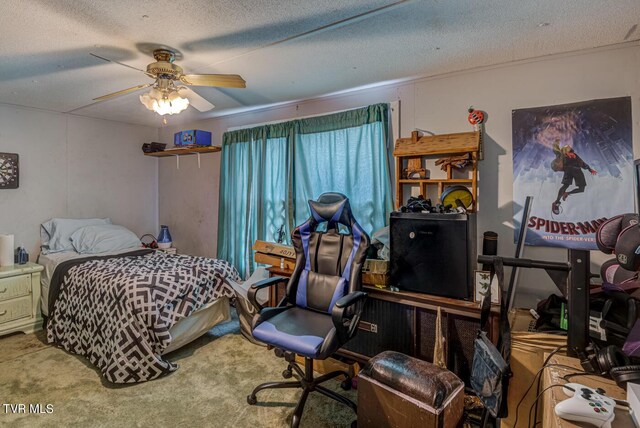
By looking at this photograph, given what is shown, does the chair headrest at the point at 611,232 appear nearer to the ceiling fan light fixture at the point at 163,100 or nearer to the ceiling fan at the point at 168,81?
the ceiling fan at the point at 168,81

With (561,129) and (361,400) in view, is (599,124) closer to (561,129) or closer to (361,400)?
(561,129)

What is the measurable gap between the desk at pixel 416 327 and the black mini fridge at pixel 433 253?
0.26 ft

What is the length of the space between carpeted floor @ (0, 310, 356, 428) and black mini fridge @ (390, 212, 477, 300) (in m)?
0.96

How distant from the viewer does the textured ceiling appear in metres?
1.74

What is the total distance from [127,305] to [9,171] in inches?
97.7

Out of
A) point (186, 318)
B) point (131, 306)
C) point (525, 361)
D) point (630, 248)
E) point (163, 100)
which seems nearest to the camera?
point (630, 248)

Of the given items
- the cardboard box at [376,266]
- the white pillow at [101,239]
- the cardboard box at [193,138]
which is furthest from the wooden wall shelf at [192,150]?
the cardboard box at [376,266]

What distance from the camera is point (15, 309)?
3291 millimetres

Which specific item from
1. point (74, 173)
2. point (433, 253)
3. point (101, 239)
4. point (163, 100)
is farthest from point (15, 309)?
point (433, 253)

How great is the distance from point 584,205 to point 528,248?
445 millimetres

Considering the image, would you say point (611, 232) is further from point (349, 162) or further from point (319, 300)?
point (349, 162)

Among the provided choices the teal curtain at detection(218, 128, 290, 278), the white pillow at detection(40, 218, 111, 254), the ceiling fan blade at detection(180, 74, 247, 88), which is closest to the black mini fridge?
the ceiling fan blade at detection(180, 74, 247, 88)

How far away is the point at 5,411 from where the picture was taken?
213 cm

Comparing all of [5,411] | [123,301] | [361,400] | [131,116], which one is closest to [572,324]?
[361,400]
